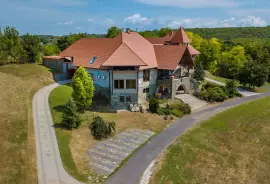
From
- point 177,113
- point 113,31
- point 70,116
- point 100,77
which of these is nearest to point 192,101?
point 177,113

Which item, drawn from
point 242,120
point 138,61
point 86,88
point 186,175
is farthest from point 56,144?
point 242,120

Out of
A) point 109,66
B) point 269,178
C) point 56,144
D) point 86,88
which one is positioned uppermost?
point 109,66

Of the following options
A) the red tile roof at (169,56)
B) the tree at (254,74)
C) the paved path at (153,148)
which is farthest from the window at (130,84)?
the tree at (254,74)

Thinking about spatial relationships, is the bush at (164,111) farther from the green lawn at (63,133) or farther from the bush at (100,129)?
the green lawn at (63,133)

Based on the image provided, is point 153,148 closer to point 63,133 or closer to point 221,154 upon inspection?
point 221,154

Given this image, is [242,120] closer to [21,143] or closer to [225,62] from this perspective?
[21,143]

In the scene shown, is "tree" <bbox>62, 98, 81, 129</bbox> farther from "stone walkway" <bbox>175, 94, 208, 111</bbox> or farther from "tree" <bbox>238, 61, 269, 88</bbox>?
"tree" <bbox>238, 61, 269, 88</bbox>
